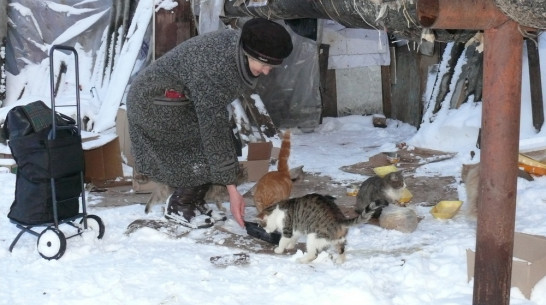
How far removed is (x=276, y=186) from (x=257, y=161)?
1.42m

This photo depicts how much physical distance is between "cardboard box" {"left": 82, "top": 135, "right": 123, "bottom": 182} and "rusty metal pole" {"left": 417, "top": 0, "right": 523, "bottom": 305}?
13.7 ft

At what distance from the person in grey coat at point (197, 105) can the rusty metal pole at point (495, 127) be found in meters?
1.39

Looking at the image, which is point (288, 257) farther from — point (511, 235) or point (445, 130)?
point (445, 130)

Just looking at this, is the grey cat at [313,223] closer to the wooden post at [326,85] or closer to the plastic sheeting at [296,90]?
the plastic sheeting at [296,90]

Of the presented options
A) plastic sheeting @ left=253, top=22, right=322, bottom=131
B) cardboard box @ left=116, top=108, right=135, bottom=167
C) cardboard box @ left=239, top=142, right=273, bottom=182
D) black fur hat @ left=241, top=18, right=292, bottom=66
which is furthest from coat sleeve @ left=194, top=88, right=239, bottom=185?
plastic sheeting @ left=253, top=22, right=322, bottom=131

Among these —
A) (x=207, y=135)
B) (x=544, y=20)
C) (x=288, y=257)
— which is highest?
(x=544, y=20)

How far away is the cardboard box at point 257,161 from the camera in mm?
6430

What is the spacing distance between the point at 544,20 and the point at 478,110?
5680 mm

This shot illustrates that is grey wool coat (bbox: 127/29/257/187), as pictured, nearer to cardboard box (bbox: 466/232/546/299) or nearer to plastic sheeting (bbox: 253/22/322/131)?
cardboard box (bbox: 466/232/546/299)

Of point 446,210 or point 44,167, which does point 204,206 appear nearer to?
point 44,167

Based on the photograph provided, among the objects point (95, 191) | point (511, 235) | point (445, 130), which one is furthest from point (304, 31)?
point (511, 235)

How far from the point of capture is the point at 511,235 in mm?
2848

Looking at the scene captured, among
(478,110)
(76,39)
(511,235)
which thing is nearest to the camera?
A: (511,235)

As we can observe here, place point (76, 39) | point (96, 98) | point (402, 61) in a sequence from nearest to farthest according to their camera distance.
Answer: point (96, 98) < point (76, 39) < point (402, 61)
